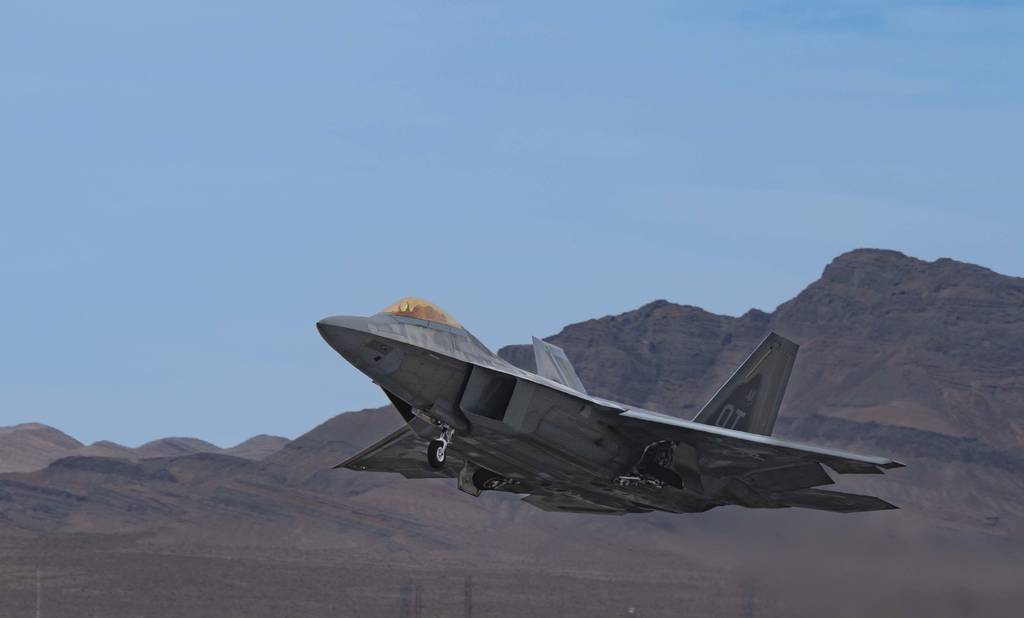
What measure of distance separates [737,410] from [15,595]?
89133mm

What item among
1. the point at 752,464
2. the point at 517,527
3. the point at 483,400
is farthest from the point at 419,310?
the point at 517,527

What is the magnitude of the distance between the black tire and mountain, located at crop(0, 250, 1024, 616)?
31529 mm

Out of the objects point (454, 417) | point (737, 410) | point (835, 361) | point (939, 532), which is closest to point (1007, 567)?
point (737, 410)

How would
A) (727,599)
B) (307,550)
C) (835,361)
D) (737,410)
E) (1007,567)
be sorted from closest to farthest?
(737,410), (1007,567), (727,599), (307,550), (835,361)

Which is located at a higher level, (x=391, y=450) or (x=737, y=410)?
(x=737, y=410)

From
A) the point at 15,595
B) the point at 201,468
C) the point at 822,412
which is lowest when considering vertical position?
the point at 15,595

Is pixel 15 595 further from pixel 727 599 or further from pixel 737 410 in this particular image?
pixel 737 410

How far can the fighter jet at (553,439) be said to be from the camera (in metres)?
28.7

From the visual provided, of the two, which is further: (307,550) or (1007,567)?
(307,550)

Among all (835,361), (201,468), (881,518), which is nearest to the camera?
(881,518)

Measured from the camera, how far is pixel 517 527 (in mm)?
143500

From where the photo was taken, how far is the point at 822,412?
17750cm

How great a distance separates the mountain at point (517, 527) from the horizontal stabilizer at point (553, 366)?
1048 inches

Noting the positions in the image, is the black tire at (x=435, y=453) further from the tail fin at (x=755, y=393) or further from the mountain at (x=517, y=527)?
the mountain at (x=517, y=527)
